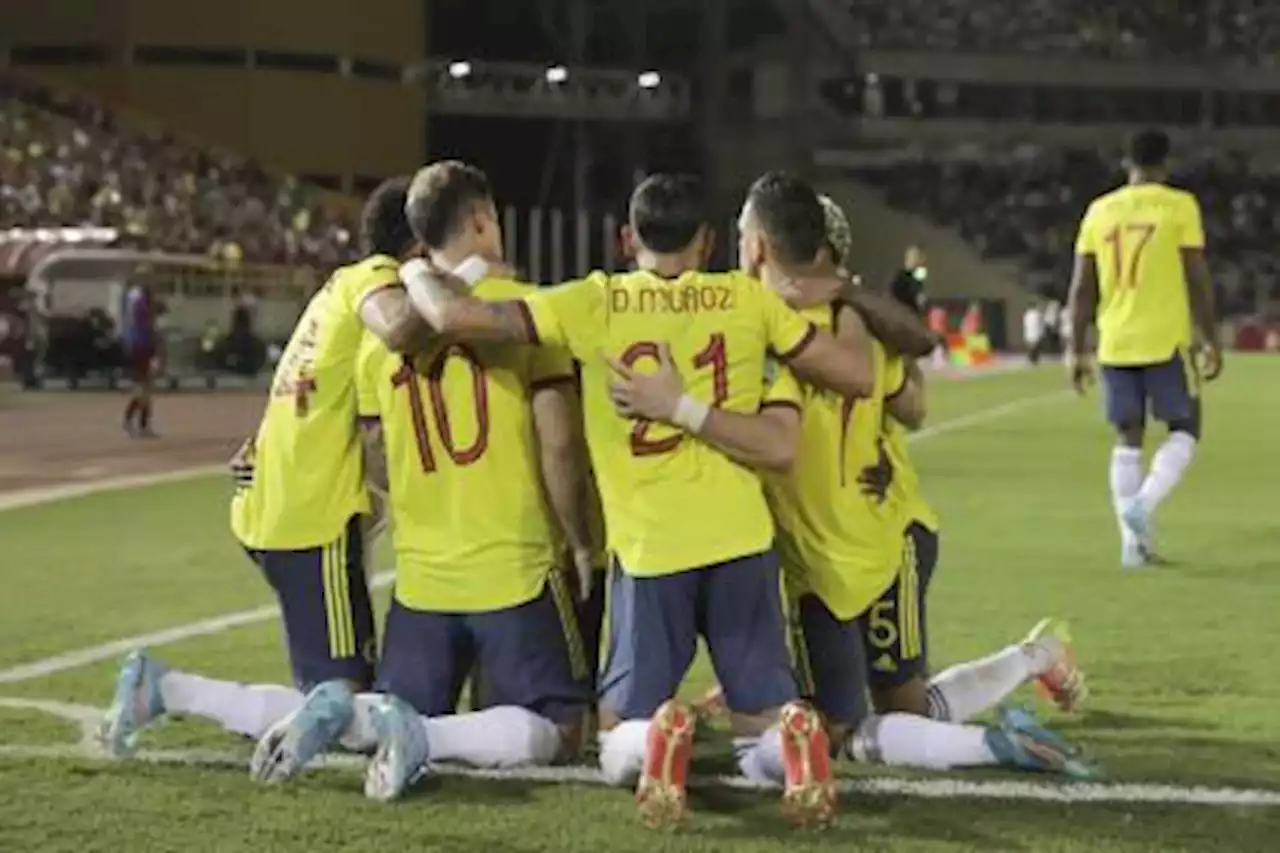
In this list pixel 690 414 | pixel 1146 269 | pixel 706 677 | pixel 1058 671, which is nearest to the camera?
pixel 690 414

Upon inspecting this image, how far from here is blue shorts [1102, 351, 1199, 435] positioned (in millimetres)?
11844

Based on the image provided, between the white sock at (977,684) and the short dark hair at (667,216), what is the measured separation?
1.69 meters

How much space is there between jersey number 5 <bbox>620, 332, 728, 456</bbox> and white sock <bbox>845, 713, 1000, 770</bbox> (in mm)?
1049

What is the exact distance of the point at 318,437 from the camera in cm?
684

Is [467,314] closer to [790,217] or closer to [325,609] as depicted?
[790,217]

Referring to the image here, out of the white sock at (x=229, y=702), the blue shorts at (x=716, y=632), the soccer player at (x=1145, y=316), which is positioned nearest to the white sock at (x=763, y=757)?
the blue shorts at (x=716, y=632)

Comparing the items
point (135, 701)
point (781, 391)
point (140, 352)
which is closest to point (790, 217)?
point (781, 391)

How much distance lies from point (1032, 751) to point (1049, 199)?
2375 inches

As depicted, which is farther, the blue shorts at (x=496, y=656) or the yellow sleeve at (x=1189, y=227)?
the yellow sleeve at (x=1189, y=227)

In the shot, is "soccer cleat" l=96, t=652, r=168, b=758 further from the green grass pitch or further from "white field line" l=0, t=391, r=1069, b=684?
"white field line" l=0, t=391, r=1069, b=684

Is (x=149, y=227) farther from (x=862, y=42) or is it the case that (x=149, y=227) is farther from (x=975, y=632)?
(x=975, y=632)

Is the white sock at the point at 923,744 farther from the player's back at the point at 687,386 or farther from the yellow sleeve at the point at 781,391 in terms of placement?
the yellow sleeve at the point at 781,391

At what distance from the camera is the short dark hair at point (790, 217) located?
628 centimetres

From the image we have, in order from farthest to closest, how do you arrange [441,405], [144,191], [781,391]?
[144,191] < [441,405] < [781,391]
